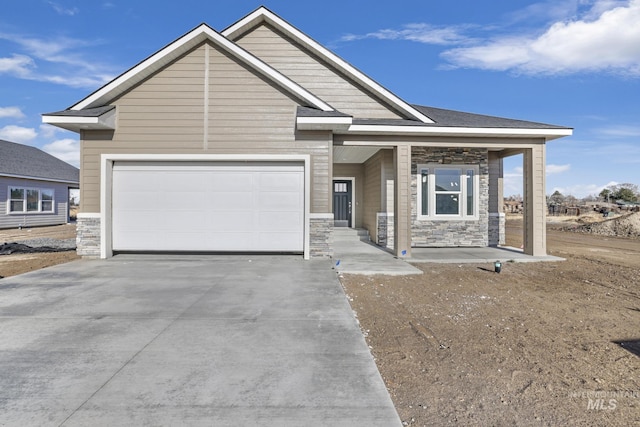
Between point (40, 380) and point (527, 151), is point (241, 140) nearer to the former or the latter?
point (40, 380)

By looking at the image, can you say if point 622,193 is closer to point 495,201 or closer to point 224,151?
point 495,201

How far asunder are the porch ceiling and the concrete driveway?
231 inches

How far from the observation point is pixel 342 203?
46.6 ft

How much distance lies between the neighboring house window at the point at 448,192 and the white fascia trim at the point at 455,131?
6.69 feet

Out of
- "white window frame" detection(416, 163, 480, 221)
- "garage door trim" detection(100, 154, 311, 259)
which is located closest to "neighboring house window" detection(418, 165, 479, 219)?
"white window frame" detection(416, 163, 480, 221)

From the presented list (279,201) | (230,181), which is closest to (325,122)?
(279,201)

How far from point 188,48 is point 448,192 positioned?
28.3 feet

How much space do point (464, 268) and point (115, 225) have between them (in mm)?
8782

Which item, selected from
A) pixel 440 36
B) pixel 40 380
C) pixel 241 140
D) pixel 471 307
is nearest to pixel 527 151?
pixel 440 36

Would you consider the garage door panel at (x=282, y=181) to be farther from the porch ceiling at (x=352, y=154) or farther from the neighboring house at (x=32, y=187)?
the neighboring house at (x=32, y=187)

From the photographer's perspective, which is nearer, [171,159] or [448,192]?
[171,159]

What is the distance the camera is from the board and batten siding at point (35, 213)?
18.0m

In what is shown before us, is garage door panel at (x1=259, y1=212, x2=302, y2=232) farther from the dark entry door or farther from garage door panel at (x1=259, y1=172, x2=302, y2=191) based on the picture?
the dark entry door

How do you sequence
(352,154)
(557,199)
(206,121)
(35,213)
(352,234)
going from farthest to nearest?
(557,199) → (35,213) → (352,234) → (352,154) → (206,121)
